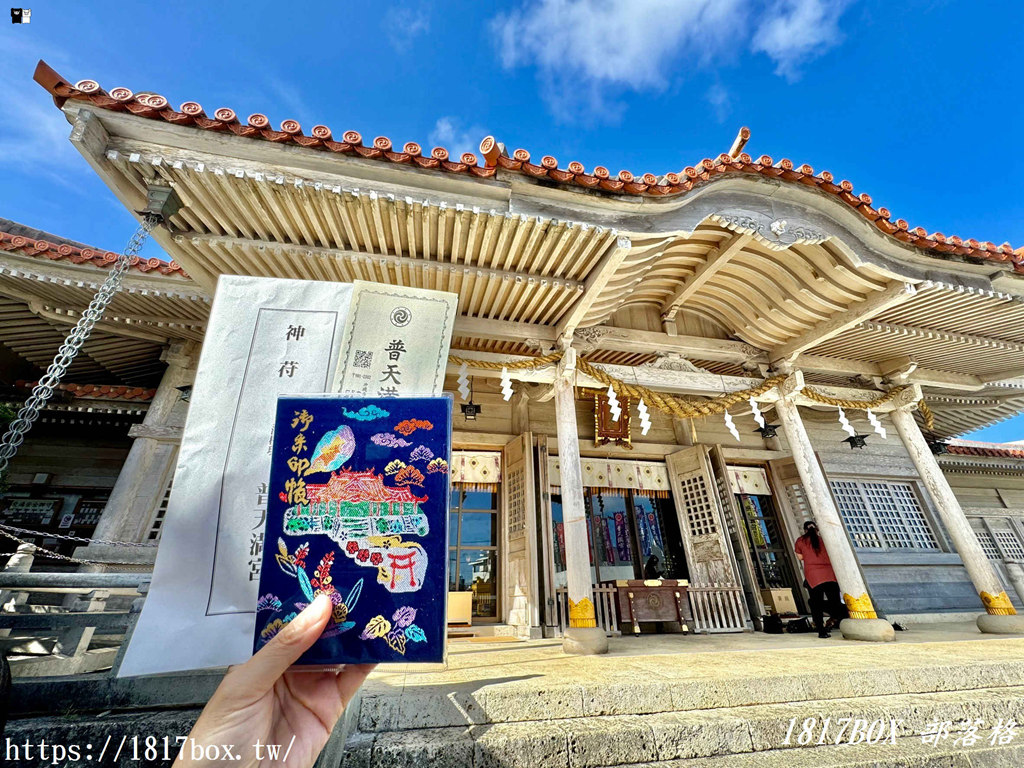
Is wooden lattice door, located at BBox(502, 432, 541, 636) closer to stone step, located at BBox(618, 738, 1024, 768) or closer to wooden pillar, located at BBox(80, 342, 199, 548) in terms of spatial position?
stone step, located at BBox(618, 738, 1024, 768)

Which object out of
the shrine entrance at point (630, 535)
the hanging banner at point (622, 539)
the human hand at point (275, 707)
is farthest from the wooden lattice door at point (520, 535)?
the human hand at point (275, 707)

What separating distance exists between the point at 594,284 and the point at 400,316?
12.5 ft

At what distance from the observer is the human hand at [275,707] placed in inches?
36.8

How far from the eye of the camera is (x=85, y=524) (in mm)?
7047

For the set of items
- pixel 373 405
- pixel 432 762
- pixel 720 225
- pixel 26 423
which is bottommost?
pixel 432 762

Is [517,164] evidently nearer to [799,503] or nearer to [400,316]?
[400,316]

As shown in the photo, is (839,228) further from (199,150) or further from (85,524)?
(85,524)

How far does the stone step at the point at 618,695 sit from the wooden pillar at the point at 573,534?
1.68 metres

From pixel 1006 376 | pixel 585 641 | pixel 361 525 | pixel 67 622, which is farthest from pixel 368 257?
pixel 1006 376

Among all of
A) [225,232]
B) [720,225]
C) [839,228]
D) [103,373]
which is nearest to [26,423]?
[225,232]

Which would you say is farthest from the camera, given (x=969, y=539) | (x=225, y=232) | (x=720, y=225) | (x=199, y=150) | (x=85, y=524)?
(x=85, y=524)

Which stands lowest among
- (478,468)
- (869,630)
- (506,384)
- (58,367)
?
(869,630)

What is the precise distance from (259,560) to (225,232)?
438cm

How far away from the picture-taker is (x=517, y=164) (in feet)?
13.8
